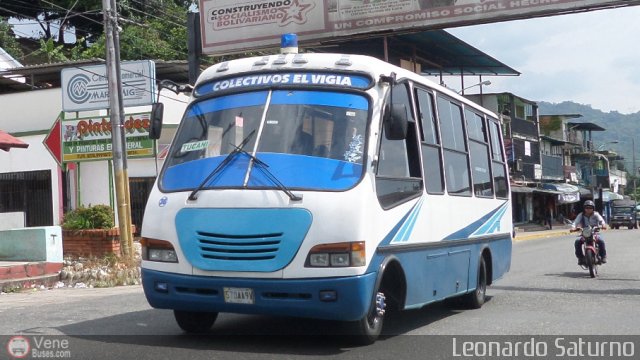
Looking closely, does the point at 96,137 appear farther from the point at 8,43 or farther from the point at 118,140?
the point at 8,43

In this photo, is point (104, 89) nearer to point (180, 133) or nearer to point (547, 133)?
point (180, 133)

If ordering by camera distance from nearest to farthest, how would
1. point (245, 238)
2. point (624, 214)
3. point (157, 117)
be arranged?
point (245, 238)
point (157, 117)
point (624, 214)

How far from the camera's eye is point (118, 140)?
18312 millimetres

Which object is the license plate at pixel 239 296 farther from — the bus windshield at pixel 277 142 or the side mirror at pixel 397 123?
the side mirror at pixel 397 123

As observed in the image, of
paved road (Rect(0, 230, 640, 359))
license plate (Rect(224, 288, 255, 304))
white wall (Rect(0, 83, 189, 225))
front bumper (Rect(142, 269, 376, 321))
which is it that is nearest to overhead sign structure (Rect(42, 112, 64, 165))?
white wall (Rect(0, 83, 189, 225))

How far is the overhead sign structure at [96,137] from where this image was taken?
68.9ft

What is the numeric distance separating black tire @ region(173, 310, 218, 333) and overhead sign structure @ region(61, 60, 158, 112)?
14.9 meters

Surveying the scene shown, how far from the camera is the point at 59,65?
26.8 metres

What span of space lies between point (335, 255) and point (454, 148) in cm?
363

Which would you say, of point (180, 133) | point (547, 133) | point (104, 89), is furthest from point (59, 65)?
point (547, 133)

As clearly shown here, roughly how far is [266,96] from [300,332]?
2542 millimetres

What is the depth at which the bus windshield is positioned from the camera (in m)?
7.30

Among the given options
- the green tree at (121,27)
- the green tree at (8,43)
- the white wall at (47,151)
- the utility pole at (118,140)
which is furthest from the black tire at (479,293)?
the green tree at (8,43)

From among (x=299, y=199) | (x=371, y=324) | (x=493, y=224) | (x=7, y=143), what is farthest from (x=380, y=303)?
(x=7, y=143)
